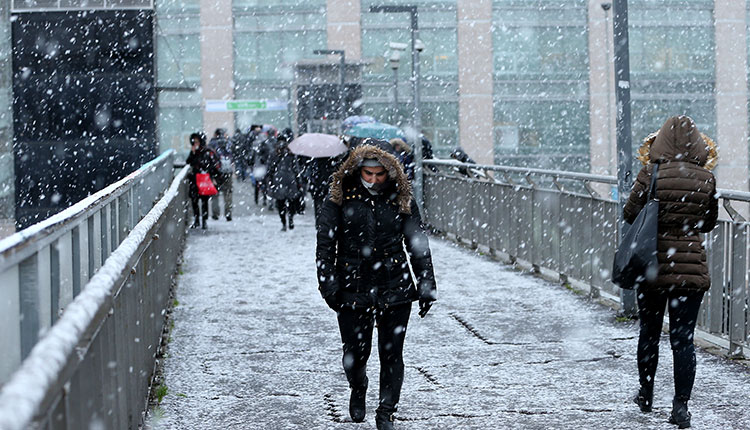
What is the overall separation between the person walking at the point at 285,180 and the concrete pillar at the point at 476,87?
2823cm

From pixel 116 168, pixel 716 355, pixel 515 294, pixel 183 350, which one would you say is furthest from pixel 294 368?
pixel 116 168

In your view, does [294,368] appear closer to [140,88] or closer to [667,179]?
[667,179]

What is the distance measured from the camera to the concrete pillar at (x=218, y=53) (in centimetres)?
4928

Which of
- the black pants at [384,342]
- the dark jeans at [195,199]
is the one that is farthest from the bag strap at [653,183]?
the dark jeans at [195,199]

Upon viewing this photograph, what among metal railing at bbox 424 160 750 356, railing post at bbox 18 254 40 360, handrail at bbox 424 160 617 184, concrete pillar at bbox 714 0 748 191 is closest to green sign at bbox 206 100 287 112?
concrete pillar at bbox 714 0 748 191

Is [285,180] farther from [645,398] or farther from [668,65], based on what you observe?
[668,65]

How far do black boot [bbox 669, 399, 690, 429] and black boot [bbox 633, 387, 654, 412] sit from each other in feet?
0.84

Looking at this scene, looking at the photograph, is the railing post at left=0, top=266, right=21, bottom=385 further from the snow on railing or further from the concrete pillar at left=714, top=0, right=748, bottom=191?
the concrete pillar at left=714, top=0, right=748, bottom=191

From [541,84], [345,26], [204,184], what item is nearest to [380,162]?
[204,184]

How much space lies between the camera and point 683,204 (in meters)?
6.04

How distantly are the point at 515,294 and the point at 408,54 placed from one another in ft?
118

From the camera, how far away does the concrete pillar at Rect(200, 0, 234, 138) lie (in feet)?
162

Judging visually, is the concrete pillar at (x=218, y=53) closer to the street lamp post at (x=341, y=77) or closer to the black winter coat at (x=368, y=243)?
the street lamp post at (x=341, y=77)

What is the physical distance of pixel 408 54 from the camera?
46.5 m
